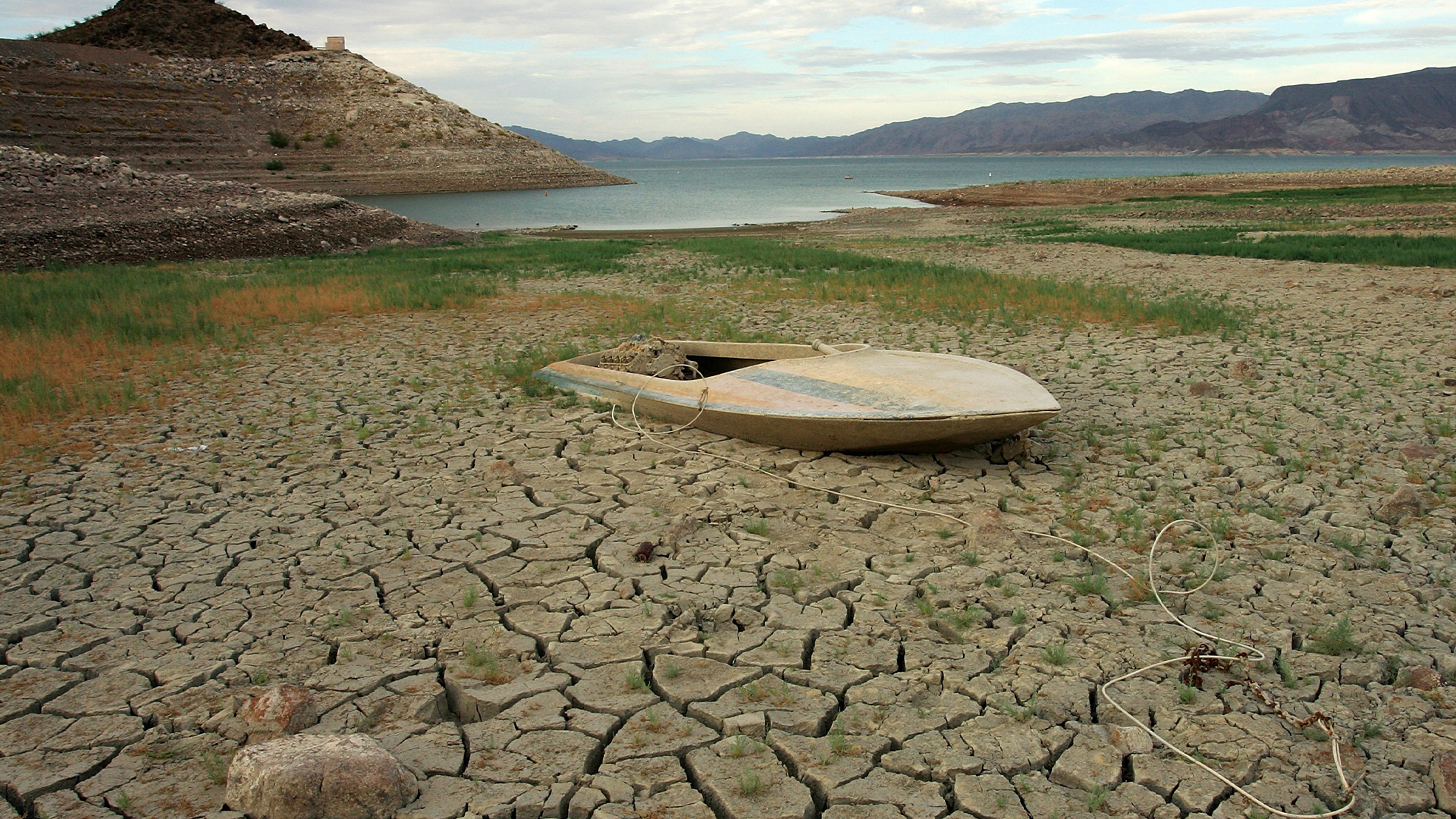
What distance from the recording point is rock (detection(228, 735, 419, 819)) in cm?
253

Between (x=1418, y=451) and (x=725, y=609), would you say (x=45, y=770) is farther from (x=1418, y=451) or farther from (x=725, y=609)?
(x=1418, y=451)

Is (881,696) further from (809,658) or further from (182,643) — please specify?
(182,643)

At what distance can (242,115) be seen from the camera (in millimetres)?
56750

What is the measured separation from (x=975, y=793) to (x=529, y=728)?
158 cm

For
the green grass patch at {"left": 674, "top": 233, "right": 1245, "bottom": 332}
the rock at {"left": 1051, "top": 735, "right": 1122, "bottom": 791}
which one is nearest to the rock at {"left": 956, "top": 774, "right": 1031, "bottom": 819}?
the rock at {"left": 1051, "top": 735, "right": 1122, "bottom": 791}

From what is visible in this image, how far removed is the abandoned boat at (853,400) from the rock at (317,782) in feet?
11.2

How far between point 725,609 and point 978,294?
29.0 ft

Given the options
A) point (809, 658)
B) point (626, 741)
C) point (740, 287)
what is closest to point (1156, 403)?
point (809, 658)

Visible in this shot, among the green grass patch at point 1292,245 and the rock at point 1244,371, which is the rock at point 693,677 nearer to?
the rock at point 1244,371

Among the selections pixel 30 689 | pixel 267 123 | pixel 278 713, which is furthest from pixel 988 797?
pixel 267 123

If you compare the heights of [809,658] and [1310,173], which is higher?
[1310,173]

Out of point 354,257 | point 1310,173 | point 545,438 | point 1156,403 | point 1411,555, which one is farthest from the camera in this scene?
point 1310,173

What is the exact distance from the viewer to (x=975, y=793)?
8.91ft

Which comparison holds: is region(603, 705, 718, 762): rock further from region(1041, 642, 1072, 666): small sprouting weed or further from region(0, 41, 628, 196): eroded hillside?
region(0, 41, 628, 196): eroded hillside
